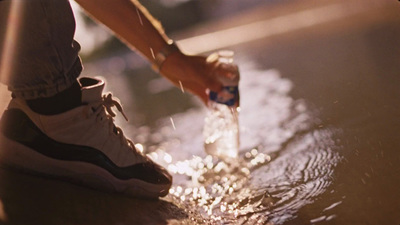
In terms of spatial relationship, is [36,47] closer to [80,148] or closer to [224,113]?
[80,148]

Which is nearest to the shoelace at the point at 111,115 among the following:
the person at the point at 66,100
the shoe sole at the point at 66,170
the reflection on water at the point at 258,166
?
the person at the point at 66,100

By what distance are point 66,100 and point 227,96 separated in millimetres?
775

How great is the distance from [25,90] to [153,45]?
1.85ft

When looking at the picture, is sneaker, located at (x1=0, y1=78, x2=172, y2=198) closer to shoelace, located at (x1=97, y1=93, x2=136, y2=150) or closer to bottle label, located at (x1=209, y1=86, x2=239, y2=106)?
shoelace, located at (x1=97, y1=93, x2=136, y2=150)

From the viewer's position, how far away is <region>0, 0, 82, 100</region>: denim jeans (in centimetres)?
168

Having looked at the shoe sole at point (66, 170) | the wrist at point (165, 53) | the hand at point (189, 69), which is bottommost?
the shoe sole at point (66, 170)

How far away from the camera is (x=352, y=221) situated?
168 cm

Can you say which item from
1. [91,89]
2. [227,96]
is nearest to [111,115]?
[91,89]

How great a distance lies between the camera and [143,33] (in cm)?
204

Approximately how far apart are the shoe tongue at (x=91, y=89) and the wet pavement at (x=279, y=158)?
0.35 m

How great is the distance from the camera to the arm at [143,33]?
2008mm

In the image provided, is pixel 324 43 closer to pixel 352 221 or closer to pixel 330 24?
pixel 330 24

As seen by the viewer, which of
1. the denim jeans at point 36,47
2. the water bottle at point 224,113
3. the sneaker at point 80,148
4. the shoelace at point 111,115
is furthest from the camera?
the water bottle at point 224,113

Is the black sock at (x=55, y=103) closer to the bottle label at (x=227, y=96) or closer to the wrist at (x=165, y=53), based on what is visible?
the wrist at (x=165, y=53)
